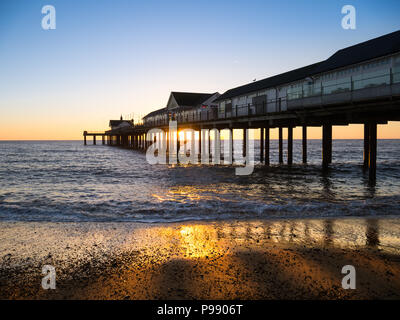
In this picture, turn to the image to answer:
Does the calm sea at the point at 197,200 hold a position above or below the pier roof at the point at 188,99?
below

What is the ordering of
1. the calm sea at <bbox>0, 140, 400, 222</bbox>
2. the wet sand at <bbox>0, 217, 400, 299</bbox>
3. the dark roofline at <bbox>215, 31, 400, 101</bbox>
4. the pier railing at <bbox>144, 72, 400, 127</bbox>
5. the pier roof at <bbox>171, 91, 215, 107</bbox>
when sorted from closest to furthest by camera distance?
the wet sand at <bbox>0, 217, 400, 299</bbox> → the calm sea at <bbox>0, 140, 400, 222</bbox> → the pier railing at <bbox>144, 72, 400, 127</bbox> → the dark roofline at <bbox>215, 31, 400, 101</bbox> → the pier roof at <bbox>171, 91, 215, 107</bbox>

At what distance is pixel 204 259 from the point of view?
5.43 metres

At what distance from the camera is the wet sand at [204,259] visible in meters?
4.27

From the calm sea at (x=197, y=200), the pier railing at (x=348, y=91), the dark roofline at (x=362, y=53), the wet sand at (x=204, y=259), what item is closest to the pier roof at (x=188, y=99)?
the dark roofline at (x=362, y=53)

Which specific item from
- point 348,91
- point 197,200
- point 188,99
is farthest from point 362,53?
point 188,99

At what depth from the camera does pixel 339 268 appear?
4.92 metres

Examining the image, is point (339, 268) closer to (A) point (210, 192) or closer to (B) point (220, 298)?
(B) point (220, 298)

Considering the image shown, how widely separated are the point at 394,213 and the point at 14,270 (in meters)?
10.9

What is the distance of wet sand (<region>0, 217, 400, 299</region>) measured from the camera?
4266mm

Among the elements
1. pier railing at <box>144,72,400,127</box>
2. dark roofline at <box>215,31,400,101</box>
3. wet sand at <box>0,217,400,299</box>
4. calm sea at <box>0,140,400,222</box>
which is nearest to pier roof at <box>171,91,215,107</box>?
dark roofline at <box>215,31,400,101</box>

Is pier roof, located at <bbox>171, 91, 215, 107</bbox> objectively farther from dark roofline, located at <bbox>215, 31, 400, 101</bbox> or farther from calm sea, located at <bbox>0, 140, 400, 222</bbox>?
calm sea, located at <bbox>0, 140, 400, 222</bbox>

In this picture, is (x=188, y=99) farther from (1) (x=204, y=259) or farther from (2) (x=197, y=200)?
(1) (x=204, y=259)

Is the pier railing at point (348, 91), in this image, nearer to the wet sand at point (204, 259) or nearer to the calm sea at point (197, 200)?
the calm sea at point (197, 200)

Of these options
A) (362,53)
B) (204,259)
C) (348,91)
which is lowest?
(204,259)
